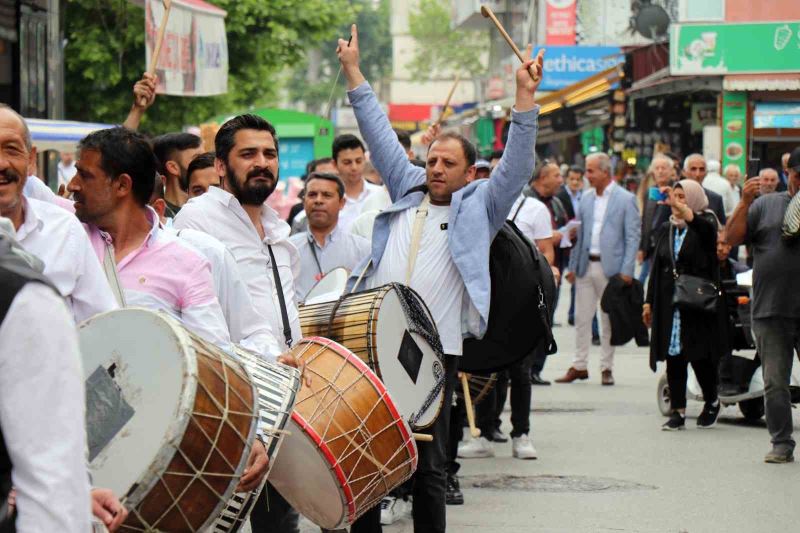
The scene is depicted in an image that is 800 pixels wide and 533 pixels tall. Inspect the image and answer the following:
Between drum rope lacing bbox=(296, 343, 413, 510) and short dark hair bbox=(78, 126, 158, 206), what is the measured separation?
956mm

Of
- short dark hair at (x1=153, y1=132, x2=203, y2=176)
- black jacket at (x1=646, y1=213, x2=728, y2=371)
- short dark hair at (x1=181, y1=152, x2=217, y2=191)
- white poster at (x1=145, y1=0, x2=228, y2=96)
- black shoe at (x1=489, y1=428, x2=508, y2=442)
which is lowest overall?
black shoe at (x1=489, y1=428, x2=508, y2=442)

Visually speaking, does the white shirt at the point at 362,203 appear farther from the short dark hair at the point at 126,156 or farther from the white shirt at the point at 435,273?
the short dark hair at the point at 126,156

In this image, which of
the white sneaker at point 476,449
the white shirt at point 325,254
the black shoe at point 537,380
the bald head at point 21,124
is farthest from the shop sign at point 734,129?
the bald head at point 21,124

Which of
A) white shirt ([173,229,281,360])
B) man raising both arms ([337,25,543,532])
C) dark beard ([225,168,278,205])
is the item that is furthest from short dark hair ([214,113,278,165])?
man raising both arms ([337,25,543,532])

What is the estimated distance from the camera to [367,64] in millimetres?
116688

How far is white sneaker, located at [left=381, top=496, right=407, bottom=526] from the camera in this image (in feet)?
28.5

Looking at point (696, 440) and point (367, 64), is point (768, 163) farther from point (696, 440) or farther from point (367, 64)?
point (367, 64)

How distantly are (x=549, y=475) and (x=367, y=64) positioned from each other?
10770 centimetres

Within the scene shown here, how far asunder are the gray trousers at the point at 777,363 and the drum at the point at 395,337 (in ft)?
12.5

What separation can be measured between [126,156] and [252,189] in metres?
0.89

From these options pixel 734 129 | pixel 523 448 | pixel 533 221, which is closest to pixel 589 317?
pixel 533 221

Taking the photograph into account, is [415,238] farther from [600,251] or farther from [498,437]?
[600,251]

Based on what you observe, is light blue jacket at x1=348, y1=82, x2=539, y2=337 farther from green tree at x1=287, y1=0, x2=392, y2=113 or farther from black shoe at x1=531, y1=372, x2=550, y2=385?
green tree at x1=287, y1=0, x2=392, y2=113

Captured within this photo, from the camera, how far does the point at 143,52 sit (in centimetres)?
2648
